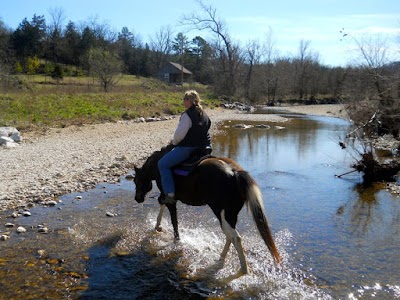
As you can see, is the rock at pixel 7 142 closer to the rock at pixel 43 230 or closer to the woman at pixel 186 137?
the rock at pixel 43 230

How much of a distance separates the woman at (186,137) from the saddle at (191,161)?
2.8 inches

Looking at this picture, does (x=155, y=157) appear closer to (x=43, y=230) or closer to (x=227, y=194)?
(x=227, y=194)

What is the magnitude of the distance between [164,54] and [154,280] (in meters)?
86.3

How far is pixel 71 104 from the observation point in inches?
1059

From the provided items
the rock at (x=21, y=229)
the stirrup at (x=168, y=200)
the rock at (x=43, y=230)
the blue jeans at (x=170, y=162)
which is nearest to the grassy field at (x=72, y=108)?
the rock at (x=21, y=229)

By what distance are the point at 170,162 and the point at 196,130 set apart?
0.75 m

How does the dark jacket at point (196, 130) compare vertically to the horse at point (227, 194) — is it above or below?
above

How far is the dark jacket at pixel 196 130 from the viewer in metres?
6.31

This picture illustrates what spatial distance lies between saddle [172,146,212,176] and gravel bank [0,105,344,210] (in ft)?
14.2

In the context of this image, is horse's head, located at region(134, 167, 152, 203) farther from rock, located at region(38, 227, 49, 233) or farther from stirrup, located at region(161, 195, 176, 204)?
rock, located at region(38, 227, 49, 233)

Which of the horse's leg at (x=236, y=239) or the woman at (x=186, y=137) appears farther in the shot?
the woman at (x=186, y=137)

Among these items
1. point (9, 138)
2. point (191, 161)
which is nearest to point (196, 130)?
point (191, 161)

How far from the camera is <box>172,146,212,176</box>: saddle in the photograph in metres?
6.41

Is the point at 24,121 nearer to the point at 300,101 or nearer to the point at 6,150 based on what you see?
the point at 6,150
